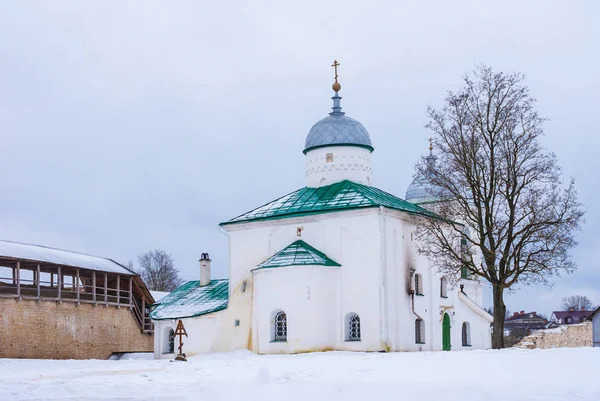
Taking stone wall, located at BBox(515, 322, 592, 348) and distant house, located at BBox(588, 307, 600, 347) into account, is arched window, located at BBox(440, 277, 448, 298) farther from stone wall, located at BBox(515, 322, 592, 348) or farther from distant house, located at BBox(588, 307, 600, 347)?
distant house, located at BBox(588, 307, 600, 347)

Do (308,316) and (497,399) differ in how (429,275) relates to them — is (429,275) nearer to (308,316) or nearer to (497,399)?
(308,316)

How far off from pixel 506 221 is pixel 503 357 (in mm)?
6744

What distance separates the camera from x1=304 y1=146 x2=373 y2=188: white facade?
31906 millimetres

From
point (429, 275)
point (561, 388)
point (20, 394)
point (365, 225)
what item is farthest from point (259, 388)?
point (429, 275)

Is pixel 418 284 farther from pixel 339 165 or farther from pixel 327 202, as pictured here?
pixel 339 165

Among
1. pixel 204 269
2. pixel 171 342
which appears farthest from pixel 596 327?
pixel 171 342

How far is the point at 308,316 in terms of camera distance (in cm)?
2750

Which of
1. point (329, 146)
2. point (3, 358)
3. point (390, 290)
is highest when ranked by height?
point (329, 146)

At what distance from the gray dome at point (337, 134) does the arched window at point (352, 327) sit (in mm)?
7222

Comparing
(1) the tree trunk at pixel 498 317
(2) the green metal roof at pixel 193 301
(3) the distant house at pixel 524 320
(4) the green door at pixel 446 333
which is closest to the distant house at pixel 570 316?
(3) the distant house at pixel 524 320

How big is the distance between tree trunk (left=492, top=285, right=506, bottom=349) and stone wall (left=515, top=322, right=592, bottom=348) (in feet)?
25.9

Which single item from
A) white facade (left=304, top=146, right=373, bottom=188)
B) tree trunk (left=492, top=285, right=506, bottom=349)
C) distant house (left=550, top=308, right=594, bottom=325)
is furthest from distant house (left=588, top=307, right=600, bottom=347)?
distant house (left=550, top=308, right=594, bottom=325)

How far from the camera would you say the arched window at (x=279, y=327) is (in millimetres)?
28156

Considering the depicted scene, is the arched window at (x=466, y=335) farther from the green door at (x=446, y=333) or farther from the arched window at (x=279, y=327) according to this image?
the arched window at (x=279, y=327)
